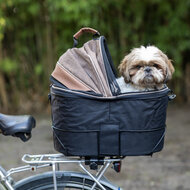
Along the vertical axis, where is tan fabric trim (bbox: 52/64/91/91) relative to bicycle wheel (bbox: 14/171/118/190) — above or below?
above

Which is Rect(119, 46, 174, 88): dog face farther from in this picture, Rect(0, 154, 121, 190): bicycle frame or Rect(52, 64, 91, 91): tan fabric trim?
Rect(0, 154, 121, 190): bicycle frame

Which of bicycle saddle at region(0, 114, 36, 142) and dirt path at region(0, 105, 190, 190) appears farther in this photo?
dirt path at region(0, 105, 190, 190)

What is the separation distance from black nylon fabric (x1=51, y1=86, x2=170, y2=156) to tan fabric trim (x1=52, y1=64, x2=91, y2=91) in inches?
2.4

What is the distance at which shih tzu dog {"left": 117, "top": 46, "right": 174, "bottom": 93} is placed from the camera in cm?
245

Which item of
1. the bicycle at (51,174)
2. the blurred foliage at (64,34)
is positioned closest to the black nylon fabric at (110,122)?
the bicycle at (51,174)

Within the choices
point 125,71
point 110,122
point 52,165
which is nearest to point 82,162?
point 52,165

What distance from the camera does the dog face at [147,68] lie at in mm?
2443

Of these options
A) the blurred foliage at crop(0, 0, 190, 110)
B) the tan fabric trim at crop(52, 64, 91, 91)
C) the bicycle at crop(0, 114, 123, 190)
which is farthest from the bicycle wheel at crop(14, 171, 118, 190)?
the blurred foliage at crop(0, 0, 190, 110)

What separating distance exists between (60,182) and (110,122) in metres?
0.53

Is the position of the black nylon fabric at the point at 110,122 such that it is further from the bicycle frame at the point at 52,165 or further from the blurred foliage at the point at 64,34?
the blurred foliage at the point at 64,34

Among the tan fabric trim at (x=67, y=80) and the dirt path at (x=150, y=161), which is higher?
Answer: the tan fabric trim at (x=67, y=80)

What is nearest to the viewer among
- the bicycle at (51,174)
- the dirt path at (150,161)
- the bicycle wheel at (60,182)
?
the bicycle at (51,174)

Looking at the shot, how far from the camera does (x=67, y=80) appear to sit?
2.37m

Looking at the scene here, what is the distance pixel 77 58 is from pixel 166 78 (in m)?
0.57
